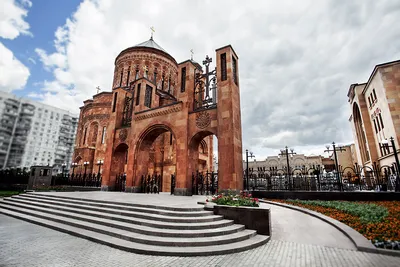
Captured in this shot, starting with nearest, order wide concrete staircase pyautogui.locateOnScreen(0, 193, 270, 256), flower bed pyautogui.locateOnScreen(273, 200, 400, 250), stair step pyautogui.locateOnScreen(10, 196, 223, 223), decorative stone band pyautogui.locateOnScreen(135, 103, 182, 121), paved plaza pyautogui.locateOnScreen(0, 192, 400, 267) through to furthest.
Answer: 1. paved plaza pyautogui.locateOnScreen(0, 192, 400, 267)
2. flower bed pyautogui.locateOnScreen(273, 200, 400, 250)
3. wide concrete staircase pyautogui.locateOnScreen(0, 193, 270, 256)
4. stair step pyautogui.locateOnScreen(10, 196, 223, 223)
5. decorative stone band pyautogui.locateOnScreen(135, 103, 182, 121)

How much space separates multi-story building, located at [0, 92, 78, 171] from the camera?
42.1 m

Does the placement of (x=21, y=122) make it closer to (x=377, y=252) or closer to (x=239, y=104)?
(x=239, y=104)

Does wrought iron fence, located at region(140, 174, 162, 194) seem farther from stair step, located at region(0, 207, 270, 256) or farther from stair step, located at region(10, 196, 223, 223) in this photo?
stair step, located at region(0, 207, 270, 256)

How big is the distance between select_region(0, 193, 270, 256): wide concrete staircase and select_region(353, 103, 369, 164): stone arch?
27939 mm

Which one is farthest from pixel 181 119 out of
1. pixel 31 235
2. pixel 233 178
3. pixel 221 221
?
pixel 31 235

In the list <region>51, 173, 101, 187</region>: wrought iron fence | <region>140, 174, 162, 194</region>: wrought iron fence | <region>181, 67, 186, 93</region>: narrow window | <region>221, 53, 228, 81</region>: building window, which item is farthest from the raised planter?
<region>51, 173, 101, 187</region>: wrought iron fence

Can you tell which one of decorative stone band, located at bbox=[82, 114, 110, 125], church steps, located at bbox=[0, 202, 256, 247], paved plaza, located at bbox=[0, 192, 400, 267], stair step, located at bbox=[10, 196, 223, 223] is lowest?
paved plaza, located at bbox=[0, 192, 400, 267]

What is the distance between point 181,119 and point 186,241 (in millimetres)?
10034

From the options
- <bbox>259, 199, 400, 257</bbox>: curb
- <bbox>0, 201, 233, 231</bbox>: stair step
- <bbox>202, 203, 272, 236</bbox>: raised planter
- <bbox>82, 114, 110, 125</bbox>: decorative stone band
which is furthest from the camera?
<bbox>82, 114, 110, 125</bbox>: decorative stone band

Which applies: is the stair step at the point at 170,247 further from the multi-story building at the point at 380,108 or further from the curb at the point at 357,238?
the multi-story building at the point at 380,108

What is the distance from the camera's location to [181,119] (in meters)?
14.0

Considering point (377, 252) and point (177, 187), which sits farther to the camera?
point (177, 187)

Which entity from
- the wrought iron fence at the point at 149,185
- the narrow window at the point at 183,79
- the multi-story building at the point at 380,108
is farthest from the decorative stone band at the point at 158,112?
the multi-story building at the point at 380,108

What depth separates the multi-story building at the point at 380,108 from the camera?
54.1 feet
